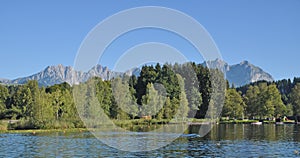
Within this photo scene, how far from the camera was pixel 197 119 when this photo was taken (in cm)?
9388

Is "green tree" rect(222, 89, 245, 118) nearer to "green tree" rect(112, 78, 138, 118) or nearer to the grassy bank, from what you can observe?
the grassy bank

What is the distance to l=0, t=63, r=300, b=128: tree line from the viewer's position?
68.2 m

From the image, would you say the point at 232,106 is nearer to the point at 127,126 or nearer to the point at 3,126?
the point at 127,126

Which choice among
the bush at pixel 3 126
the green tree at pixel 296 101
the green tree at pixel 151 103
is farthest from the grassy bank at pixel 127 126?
the green tree at pixel 296 101

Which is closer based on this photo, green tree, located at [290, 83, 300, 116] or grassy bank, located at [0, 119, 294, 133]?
grassy bank, located at [0, 119, 294, 133]

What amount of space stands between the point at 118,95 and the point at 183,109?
1597 centimetres

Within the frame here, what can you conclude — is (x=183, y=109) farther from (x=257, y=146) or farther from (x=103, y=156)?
(x=103, y=156)

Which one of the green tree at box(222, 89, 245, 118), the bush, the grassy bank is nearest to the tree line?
the green tree at box(222, 89, 245, 118)

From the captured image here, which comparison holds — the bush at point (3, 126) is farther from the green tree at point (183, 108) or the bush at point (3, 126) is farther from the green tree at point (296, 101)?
the green tree at point (296, 101)

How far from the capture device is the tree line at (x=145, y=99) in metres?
68.2

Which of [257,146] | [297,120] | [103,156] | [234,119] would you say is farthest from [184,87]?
[103,156]

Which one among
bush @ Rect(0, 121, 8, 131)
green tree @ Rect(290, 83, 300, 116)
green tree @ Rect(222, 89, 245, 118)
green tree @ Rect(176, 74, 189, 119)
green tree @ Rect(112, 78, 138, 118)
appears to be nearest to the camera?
bush @ Rect(0, 121, 8, 131)

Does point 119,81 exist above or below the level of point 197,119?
above

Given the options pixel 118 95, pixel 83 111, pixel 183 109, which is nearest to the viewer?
pixel 83 111
